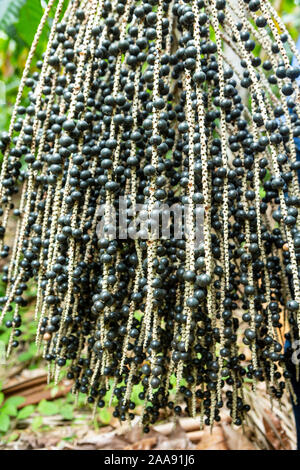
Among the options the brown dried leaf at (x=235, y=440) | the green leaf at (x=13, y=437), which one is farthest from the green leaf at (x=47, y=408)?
the brown dried leaf at (x=235, y=440)

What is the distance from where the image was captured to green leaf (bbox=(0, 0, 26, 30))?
1.33 meters

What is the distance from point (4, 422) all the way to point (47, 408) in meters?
0.24

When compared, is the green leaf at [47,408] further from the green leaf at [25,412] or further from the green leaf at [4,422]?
the green leaf at [4,422]

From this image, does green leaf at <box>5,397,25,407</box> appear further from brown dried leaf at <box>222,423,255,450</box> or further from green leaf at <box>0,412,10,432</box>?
brown dried leaf at <box>222,423,255,450</box>

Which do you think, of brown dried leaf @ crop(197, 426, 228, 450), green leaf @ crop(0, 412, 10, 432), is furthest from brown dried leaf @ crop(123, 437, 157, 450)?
green leaf @ crop(0, 412, 10, 432)

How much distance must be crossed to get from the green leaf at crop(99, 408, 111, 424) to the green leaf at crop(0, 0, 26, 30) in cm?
186

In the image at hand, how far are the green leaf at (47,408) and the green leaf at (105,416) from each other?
0.84 feet

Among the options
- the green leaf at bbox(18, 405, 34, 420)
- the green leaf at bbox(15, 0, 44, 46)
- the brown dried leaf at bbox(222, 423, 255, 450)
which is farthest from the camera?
the green leaf at bbox(18, 405, 34, 420)

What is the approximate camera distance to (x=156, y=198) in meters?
0.90

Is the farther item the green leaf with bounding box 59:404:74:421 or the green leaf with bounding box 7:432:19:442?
the green leaf with bounding box 59:404:74:421

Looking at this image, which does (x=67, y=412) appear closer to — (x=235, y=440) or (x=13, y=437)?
(x=13, y=437)

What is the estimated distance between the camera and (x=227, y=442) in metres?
1.78

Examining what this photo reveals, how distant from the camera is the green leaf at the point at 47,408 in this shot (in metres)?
2.12
